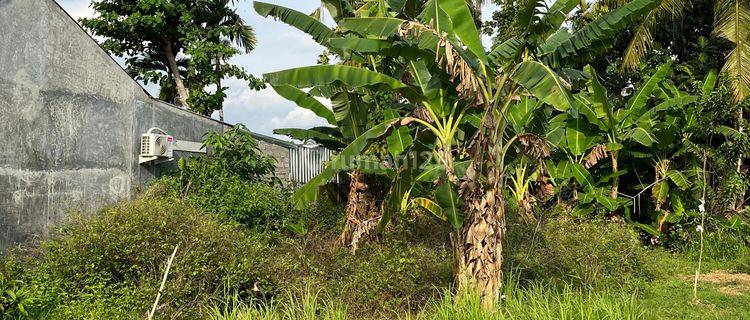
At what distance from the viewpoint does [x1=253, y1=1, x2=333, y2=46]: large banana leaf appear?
8.45m

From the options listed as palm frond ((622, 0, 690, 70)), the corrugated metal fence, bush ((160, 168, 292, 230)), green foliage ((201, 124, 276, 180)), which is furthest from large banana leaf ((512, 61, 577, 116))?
palm frond ((622, 0, 690, 70))

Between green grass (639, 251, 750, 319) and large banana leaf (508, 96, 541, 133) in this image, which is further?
large banana leaf (508, 96, 541, 133)

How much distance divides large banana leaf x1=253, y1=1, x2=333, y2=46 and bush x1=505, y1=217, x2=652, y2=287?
3792 millimetres

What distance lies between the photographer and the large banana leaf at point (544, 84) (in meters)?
6.32

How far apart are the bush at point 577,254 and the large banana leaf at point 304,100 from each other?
127 inches

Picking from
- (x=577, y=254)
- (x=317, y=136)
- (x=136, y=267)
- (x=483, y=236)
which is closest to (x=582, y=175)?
(x=577, y=254)

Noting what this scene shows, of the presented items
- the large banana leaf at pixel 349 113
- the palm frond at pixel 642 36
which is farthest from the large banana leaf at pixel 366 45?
the palm frond at pixel 642 36

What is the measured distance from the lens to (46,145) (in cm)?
830

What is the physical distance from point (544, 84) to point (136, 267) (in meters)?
4.54

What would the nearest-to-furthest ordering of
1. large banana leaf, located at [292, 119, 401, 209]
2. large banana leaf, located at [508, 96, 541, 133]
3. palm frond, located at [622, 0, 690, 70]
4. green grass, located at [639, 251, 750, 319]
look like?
large banana leaf, located at [292, 119, 401, 209] < green grass, located at [639, 251, 750, 319] < large banana leaf, located at [508, 96, 541, 133] < palm frond, located at [622, 0, 690, 70]

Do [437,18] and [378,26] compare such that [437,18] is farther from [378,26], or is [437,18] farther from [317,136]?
[317,136]

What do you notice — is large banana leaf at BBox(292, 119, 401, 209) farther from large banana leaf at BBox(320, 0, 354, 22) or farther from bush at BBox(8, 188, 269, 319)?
large banana leaf at BBox(320, 0, 354, 22)

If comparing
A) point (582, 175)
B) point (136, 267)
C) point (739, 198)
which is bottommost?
point (136, 267)

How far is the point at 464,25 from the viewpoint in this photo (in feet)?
21.9
